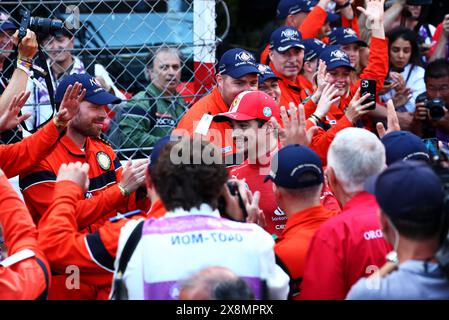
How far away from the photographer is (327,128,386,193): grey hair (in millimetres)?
3393

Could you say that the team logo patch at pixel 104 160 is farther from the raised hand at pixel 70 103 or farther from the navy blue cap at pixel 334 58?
the navy blue cap at pixel 334 58

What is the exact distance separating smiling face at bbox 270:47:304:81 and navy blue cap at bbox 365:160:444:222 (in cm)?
351

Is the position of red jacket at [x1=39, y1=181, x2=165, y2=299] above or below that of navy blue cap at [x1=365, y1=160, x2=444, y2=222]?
below

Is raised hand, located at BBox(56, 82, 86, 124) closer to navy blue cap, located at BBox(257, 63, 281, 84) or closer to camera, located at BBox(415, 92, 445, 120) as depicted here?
navy blue cap, located at BBox(257, 63, 281, 84)

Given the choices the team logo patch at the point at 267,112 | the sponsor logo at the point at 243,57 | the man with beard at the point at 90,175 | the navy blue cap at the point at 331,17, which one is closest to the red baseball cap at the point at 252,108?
the team logo patch at the point at 267,112

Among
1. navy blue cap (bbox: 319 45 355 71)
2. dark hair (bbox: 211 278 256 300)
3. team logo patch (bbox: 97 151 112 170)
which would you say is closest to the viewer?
dark hair (bbox: 211 278 256 300)

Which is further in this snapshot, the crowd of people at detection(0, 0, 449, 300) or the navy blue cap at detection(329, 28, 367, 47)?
the navy blue cap at detection(329, 28, 367, 47)

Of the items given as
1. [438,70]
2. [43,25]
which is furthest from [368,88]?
[43,25]

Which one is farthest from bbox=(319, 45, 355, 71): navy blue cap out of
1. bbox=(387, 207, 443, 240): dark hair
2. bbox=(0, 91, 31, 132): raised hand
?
bbox=(387, 207, 443, 240): dark hair

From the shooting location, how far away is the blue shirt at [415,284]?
2662 mm

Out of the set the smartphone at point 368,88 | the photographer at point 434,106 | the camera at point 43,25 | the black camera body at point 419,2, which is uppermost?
the camera at point 43,25

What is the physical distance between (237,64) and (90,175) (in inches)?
56.2

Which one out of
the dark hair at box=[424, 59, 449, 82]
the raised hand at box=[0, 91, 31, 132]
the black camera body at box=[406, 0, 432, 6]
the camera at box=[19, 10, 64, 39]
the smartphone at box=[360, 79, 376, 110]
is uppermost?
the camera at box=[19, 10, 64, 39]
